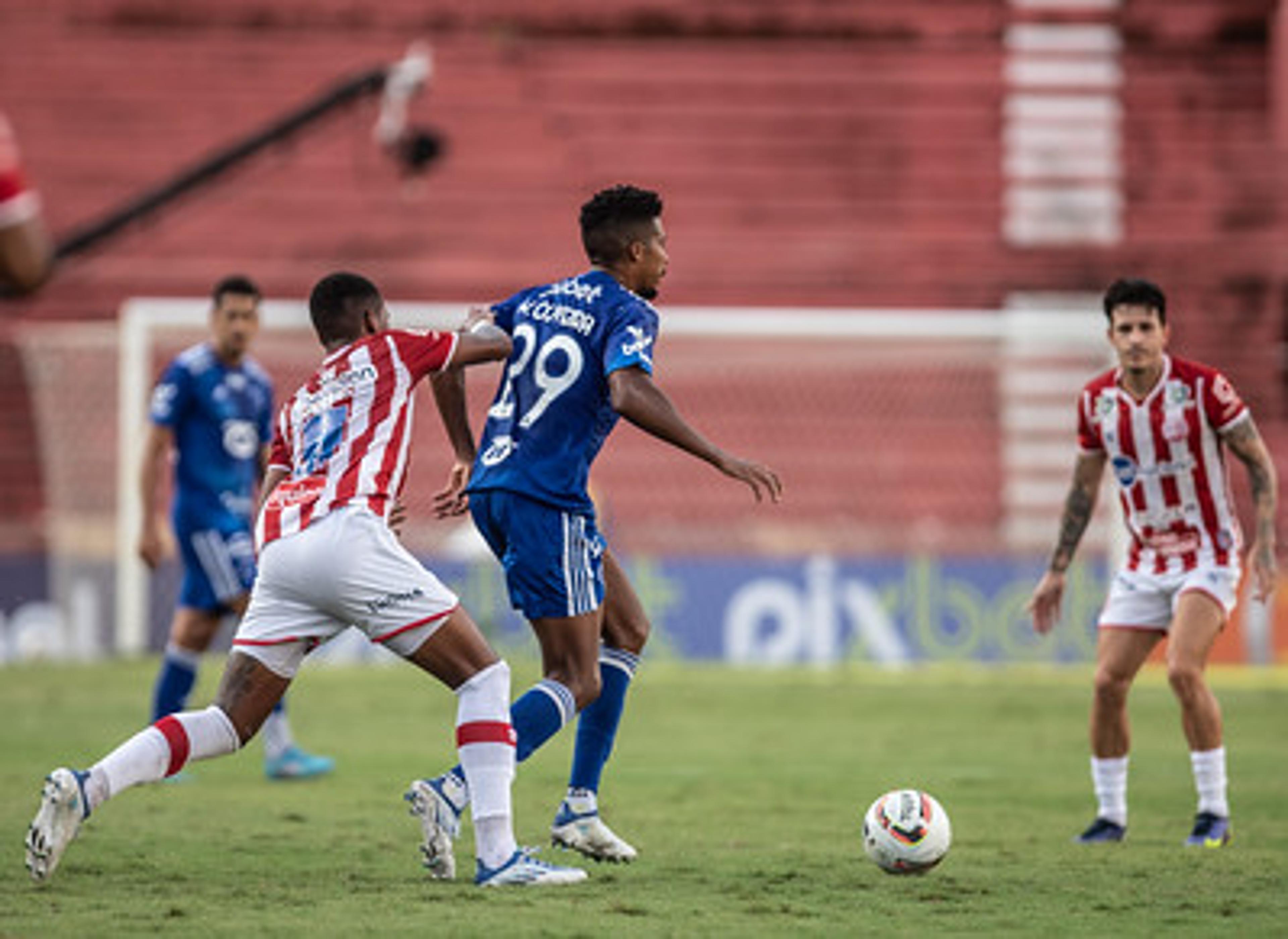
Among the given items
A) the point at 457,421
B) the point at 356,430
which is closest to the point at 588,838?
the point at 457,421

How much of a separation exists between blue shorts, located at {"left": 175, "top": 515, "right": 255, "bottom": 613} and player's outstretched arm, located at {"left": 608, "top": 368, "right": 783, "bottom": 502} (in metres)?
4.39

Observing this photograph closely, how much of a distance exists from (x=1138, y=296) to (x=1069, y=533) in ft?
3.62

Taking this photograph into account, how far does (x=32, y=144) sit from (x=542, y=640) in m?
18.7

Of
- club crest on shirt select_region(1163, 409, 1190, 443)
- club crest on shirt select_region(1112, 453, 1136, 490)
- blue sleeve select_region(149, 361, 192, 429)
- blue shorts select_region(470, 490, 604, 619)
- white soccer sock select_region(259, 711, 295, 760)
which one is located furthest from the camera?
blue sleeve select_region(149, 361, 192, 429)

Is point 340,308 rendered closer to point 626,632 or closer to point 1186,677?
point 626,632

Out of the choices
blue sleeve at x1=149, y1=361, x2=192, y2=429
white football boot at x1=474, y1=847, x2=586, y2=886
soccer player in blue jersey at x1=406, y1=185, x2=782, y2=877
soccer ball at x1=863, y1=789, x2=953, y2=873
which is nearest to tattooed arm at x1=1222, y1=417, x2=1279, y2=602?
soccer ball at x1=863, y1=789, x2=953, y2=873

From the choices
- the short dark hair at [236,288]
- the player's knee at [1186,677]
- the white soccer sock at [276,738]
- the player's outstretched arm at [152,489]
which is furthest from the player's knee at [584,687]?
the player's outstretched arm at [152,489]

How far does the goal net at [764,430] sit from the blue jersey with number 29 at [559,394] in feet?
40.5

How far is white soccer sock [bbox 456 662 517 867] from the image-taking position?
682 cm

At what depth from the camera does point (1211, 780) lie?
8539 mm

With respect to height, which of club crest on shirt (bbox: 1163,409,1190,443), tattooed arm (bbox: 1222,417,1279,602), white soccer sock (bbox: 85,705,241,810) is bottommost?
white soccer sock (bbox: 85,705,241,810)

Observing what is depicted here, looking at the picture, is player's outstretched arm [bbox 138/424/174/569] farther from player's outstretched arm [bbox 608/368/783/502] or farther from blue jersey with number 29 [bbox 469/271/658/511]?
player's outstretched arm [bbox 608/368/783/502]

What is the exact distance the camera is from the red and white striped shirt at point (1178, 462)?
8891 mm

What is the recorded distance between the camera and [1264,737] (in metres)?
13.4
